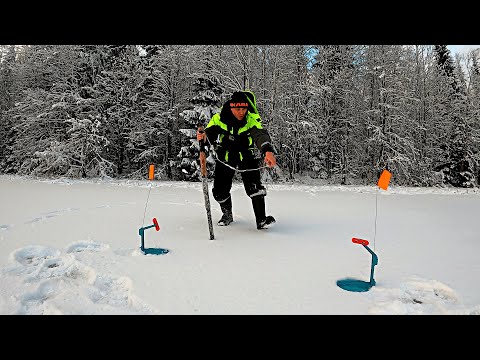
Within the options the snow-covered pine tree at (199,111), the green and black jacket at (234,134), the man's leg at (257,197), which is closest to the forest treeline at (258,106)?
the snow-covered pine tree at (199,111)

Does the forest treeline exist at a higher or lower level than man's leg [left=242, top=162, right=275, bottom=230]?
higher

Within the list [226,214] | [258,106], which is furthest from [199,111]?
[226,214]

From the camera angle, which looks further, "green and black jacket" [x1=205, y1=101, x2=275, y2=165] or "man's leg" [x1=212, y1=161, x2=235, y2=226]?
"man's leg" [x1=212, y1=161, x2=235, y2=226]

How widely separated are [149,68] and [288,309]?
22636mm

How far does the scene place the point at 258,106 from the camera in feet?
63.0

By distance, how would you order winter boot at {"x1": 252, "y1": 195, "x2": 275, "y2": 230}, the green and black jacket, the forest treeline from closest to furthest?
winter boot at {"x1": 252, "y1": 195, "x2": 275, "y2": 230} → the green and black jacket → the forest treeline

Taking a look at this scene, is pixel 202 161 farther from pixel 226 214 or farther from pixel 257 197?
pixel 226 214

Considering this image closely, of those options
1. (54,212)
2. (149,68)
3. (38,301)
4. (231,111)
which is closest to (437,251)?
(231,111)

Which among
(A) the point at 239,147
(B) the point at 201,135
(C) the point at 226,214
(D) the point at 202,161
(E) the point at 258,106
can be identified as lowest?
(C) the point at 226,214

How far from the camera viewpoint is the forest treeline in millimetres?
17875

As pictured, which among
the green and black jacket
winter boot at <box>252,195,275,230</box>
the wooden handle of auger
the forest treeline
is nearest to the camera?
the wooden handle of auger

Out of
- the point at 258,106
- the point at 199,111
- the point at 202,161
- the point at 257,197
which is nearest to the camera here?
the point at 202,161

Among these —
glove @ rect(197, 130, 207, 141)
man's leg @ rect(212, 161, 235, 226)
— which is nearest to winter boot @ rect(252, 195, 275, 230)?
man's leg @ rect(212, 161, 235, 226)

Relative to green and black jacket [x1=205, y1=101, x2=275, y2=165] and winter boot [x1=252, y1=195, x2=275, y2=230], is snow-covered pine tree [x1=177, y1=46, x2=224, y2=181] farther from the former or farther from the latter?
winter boot [x1=252, y1=195, x2=275, y2=230]
